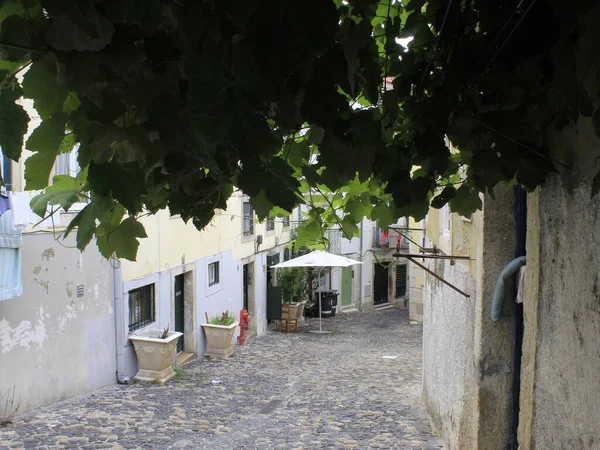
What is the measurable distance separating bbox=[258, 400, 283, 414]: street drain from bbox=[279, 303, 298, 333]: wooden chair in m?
10.0

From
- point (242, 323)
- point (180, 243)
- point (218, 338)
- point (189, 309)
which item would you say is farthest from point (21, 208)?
point (242, 323)

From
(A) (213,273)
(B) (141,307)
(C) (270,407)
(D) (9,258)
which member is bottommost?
(C) (270,407)

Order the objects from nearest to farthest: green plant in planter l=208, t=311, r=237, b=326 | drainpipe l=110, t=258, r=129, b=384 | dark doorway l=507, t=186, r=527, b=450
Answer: dark doorway l=507, t=186, r=527, b=450 < drainpipe l=110, t=258, r=129, b=384 < green plant in planter l=208, t=311, r=237, b=326

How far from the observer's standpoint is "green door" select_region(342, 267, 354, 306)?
91.8 feet

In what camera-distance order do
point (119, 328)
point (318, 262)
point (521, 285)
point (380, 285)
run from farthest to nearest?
point (380, 285) → point (318, 262) → point (119, 328) → point (521, 285)

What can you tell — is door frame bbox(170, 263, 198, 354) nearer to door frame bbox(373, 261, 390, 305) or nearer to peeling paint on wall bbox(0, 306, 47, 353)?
peeling paint on wall bbox(0, 306, 47, 353)

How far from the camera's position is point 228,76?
1647 millimetres

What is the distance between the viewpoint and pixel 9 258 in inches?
351

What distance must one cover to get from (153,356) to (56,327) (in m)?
2.20

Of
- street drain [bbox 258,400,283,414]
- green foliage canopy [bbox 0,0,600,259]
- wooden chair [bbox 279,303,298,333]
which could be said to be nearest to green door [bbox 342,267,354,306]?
wooden chair [bbox 279,303,298,333]

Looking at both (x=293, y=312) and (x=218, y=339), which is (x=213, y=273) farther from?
(x=293, y=312)

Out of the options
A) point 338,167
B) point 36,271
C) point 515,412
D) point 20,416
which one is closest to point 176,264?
point 36,271

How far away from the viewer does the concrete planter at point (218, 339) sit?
15.2 metres

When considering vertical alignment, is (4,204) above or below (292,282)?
above
